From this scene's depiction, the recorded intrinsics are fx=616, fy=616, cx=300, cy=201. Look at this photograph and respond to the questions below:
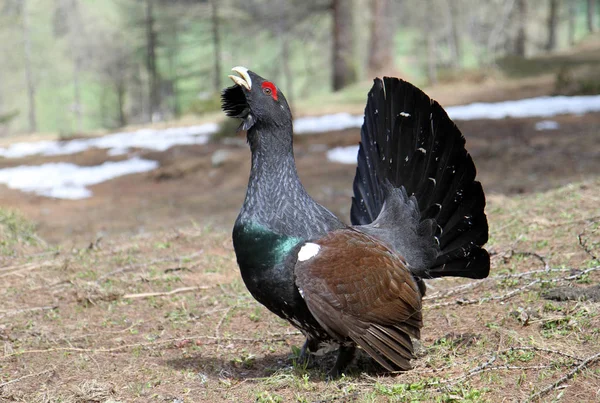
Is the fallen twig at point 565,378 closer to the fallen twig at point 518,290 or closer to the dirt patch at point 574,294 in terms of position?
the dirt patch at point 574,294

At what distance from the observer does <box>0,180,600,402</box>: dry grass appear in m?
3.28

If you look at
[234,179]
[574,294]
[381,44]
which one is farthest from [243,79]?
[381,44]

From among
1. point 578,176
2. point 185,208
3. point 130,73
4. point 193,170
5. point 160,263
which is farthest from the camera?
point 130,73

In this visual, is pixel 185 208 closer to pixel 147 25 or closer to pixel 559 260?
pixel 559 260

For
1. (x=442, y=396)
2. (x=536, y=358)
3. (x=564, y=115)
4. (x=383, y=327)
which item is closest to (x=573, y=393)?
(x=536, y=358)

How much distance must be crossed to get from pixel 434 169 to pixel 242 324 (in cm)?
184

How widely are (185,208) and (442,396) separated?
7.35m

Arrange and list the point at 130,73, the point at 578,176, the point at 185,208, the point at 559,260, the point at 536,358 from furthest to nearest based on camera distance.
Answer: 1. the point at 130,73
2. the point at 185,208
3. the point at 578,176
4. the point at 559,260
5. the point at 536,358

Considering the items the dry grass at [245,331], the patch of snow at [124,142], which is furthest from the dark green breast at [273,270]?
the patch of snow at [124,142]

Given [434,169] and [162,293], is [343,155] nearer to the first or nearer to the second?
[162,293]

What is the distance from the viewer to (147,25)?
34312 millimetres

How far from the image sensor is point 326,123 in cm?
1589

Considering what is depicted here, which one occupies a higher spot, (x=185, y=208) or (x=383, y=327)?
(x=383, y=327)

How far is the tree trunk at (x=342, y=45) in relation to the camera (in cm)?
2250
